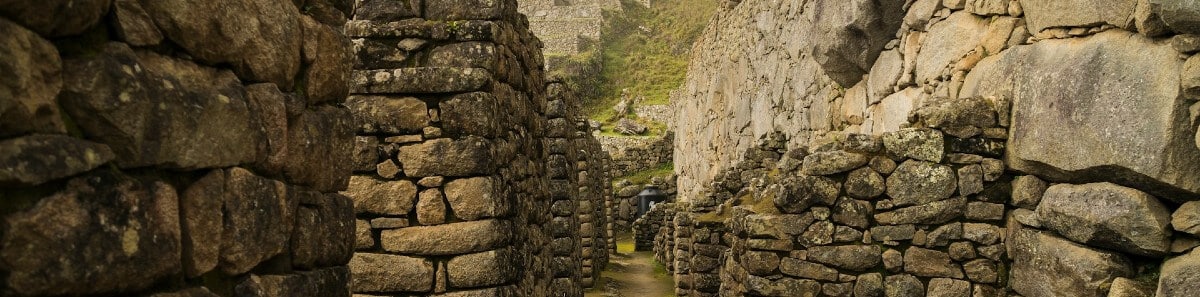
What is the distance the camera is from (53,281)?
1608 mm

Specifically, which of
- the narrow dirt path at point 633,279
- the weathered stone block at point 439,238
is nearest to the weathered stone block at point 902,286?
the weathered stone block at point 439,238

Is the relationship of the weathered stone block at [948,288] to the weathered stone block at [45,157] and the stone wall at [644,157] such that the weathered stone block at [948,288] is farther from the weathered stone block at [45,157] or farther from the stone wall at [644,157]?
the stone wall at [644,157]

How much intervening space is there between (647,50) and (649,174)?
31965 mm

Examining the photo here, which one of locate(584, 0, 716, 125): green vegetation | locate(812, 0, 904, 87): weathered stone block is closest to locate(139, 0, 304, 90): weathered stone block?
locate(812, 0, 904, 87): weathered stone block

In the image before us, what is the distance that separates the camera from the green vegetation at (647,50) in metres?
56.8

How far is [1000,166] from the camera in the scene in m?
6.48

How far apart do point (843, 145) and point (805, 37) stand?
24.7 ft

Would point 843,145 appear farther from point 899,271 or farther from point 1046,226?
point 1046,226

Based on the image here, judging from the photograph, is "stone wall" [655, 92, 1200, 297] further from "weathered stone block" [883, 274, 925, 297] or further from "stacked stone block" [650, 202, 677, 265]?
"stacked stone block" [650, 202, 677, 265]

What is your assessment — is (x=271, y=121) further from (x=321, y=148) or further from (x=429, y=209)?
(x=429, y=209)

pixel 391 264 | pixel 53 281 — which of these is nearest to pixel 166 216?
pixel 53 281

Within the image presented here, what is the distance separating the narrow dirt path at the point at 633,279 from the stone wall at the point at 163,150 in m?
12.6

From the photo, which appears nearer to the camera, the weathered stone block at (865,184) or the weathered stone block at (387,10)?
the weathered stone block at (387,10)

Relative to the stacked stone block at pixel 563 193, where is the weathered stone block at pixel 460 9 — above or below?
above
